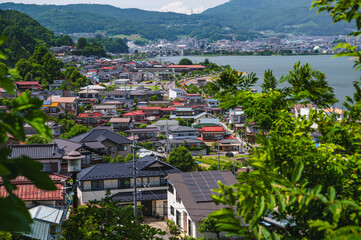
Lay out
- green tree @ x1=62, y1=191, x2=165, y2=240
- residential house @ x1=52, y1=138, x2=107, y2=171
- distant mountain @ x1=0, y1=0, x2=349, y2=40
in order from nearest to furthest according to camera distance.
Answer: green tree @ x1=62, y1=191, x2=165, y2=240 → residential house @ x1=52, y1=138, x2=107, y2=171 → distant mountain @ x1=0, y1=0, x2=349, y2=40

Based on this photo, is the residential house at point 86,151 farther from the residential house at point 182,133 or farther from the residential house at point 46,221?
the residential house at point 46,221

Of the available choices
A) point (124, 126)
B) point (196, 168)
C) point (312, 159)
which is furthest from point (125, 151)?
point (312, 159)

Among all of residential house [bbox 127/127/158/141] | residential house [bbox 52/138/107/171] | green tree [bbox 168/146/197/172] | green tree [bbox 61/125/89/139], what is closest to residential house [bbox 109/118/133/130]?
residential house [bbox 127/127/158/141]

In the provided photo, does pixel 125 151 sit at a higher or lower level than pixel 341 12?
lower

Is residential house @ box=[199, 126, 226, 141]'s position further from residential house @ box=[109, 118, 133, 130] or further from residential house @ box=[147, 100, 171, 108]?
residential house @ box=[147, 100, 171, 108]

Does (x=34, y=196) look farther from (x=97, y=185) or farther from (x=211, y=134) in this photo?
(x=211, y=134)

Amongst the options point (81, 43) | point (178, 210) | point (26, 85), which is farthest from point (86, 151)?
point (81, 43)

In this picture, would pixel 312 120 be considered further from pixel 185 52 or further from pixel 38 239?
pixel 185 52
